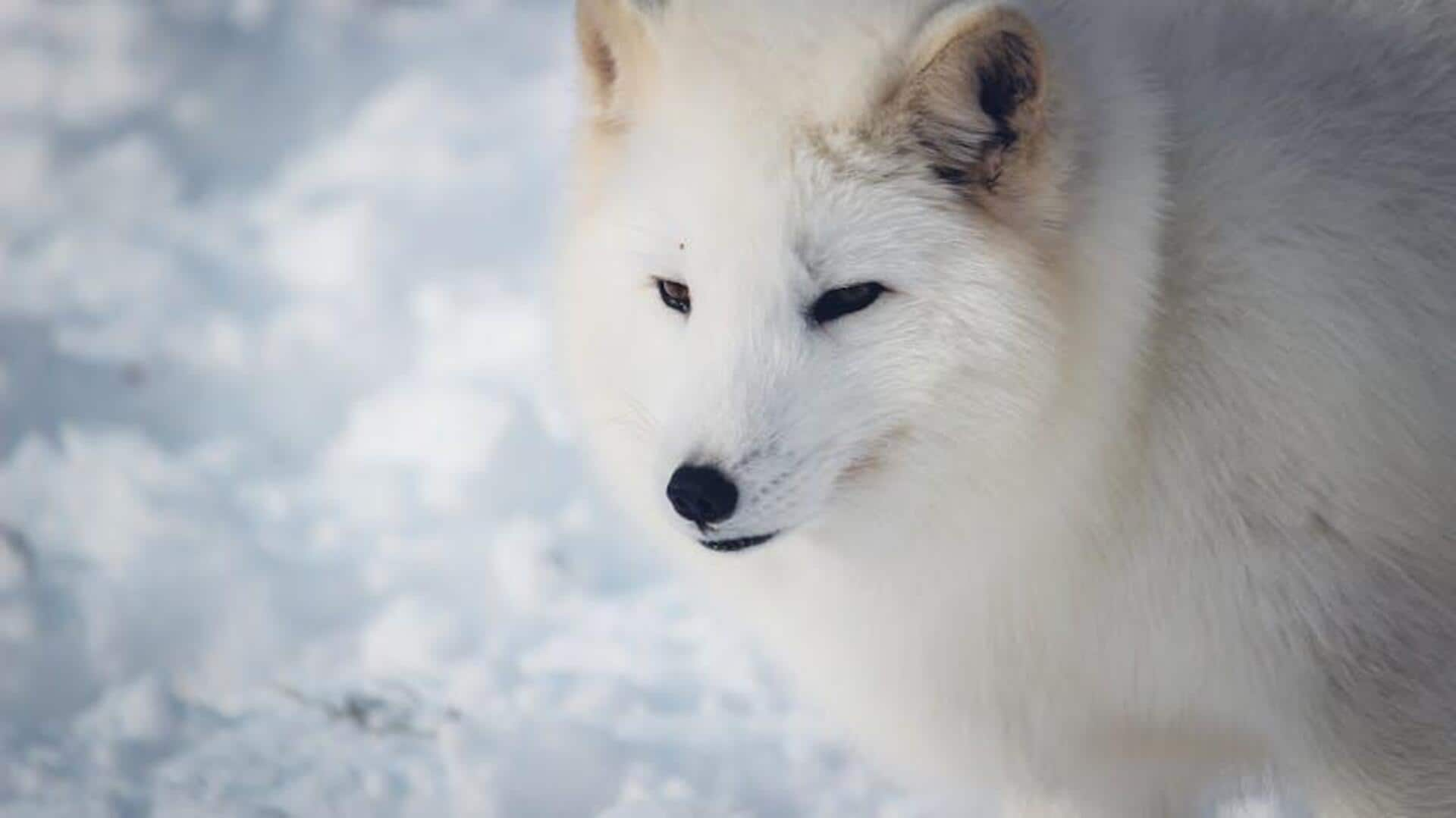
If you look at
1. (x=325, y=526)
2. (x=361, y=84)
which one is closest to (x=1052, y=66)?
(x=325, y=526)

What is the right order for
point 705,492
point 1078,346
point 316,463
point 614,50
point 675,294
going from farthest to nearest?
point 316,463 → point 614,50 → point 675,294 → point 1078,346 → point 705,492

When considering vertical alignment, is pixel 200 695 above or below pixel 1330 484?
above

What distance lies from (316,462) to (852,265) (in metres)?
3.57

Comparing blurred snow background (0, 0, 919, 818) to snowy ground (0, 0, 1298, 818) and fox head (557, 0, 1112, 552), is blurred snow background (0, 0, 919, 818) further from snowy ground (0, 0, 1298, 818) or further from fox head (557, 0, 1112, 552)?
fox head (557, 0, 1112, 552)

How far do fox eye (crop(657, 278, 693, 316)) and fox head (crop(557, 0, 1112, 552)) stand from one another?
4 centimetres

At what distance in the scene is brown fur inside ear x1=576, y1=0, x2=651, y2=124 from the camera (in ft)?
9.50

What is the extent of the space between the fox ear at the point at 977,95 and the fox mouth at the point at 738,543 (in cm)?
68

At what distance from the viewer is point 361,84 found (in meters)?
7.58

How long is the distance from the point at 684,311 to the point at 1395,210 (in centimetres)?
125

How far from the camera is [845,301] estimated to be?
265cm

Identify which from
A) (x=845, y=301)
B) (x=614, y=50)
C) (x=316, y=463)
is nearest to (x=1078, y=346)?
(x=845, y=301)

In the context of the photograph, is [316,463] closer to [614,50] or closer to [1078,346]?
[614,50]

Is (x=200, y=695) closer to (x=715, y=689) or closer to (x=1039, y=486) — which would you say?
(x=715, y=689)

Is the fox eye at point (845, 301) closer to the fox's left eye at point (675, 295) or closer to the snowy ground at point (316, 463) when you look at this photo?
the fox's left eye at point (675, 295)
